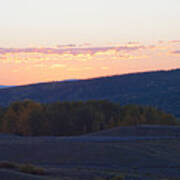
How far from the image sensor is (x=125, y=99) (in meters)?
134

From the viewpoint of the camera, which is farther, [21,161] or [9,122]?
[9,122]

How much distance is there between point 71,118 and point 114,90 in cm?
9134

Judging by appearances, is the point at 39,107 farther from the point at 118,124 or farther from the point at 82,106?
the point at 118,124

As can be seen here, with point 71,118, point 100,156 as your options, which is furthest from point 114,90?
point 100,156

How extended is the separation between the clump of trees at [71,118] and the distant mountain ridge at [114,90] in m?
66.0

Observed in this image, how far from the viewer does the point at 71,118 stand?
55.5 meters

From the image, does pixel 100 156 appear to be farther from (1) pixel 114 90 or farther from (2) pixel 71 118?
(1) pixel 114 90

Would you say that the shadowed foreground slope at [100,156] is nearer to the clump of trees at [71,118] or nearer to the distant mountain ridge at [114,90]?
the clump of trees at [71,118]

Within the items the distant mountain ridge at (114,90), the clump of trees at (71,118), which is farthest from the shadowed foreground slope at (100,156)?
the distant mountain ridge at (114,90)

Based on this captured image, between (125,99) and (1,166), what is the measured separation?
114 metres

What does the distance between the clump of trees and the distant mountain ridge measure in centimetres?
6601

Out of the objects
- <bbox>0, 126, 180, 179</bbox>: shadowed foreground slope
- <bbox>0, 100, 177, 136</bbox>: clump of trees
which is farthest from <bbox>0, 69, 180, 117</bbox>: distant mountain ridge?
<bbox>0, 126, 180, 179</bbox>: shadowed foreground slope

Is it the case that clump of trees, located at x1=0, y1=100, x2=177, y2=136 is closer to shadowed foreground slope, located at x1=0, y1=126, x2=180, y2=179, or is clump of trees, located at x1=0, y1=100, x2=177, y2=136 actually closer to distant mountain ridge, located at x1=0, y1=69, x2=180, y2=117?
shadowed foreground slope, located at x1=0, y1=126, x2=180, y2=179

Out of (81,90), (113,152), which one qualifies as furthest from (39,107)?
(81,90)
